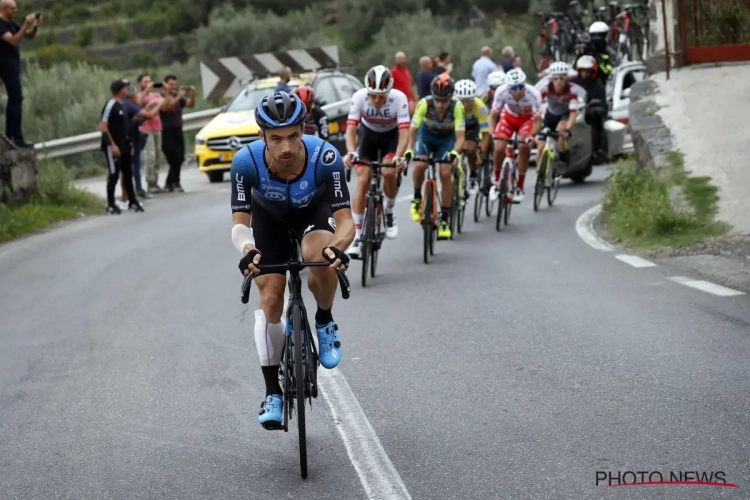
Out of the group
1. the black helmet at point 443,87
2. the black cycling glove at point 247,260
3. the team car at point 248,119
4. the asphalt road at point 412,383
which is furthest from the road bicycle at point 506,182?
the black cycling glove at point 247,260

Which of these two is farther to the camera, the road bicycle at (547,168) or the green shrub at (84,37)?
the green shrub at (84,37)

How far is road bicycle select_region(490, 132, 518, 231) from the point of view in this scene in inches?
651

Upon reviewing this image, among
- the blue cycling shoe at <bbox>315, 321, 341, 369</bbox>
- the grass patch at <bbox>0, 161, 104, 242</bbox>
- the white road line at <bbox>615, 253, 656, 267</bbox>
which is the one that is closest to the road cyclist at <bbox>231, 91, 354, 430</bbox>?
the blue cycling shoe at <bbox>315, 321, 341, 369</bbox>

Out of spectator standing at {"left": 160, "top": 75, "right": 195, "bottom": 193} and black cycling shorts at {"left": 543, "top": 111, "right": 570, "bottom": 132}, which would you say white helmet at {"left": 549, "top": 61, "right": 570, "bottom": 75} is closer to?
black cycling shorts at {"left": 543, "top": 111, "right": 570, "bottom": 132}

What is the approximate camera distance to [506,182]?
654 inches

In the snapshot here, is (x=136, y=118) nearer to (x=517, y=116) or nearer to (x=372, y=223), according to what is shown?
(x=517, y=116)

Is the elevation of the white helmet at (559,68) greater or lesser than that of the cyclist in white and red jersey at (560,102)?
greater

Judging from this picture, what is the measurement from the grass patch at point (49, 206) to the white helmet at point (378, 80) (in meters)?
7.01

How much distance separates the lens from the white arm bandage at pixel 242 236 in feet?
20.9

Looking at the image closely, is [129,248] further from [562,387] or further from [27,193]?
[562,387]

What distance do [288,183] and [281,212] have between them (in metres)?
0.16

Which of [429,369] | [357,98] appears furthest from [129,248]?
[429,369]

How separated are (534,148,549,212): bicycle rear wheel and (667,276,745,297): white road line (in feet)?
20.5

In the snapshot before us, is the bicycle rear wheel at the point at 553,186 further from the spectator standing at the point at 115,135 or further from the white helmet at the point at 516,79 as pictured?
the spectator standing at the point at 115,135
